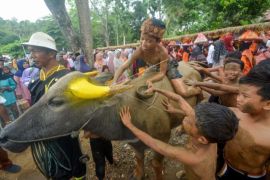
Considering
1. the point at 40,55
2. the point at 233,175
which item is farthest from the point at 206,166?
the point at 40,55

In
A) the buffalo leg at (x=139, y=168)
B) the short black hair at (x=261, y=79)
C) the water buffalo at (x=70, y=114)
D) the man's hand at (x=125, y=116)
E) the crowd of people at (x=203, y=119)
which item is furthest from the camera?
the buffalo leg at (x=139, y=168)

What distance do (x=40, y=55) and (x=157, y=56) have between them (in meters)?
1.48

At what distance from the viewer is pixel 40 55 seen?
2.87 metres

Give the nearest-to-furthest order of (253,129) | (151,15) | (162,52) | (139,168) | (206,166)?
(206,166)
(253,129)
(162,52)
(139,168)
(151,15)

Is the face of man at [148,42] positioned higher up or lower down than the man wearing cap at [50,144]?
higher up

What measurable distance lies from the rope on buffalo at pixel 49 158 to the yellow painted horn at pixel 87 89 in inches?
28.6

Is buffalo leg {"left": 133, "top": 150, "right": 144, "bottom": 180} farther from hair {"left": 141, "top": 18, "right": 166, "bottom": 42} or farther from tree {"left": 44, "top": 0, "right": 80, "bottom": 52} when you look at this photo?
tree {"left": 44, "top": 0, "right": 80, "bottom": 52}

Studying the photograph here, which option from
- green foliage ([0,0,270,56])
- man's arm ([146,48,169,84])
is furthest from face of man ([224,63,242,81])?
green foliage ([0,0,270,56])

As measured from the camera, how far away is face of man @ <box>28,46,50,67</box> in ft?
9.37

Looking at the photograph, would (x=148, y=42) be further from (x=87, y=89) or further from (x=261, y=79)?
(x=261, y=79)

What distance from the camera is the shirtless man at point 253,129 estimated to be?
6.91 feet

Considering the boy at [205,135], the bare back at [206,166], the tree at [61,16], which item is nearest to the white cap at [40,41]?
the boy at [205,135]

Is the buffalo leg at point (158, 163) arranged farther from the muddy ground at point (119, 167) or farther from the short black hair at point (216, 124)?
the short black hair at point (216, 124)

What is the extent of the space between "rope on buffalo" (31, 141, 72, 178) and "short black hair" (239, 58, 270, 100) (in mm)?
2019
